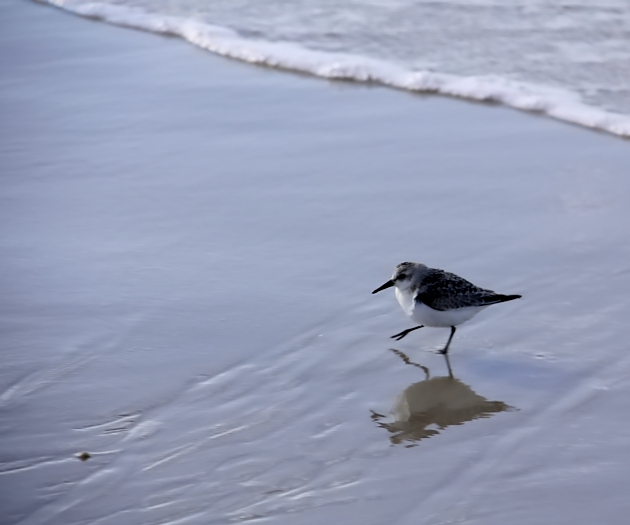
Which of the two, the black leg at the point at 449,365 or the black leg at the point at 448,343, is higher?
the black leg at the point at 448,343

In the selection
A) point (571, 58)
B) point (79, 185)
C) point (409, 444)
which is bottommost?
point (409, 444)

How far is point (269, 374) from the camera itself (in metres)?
4.91

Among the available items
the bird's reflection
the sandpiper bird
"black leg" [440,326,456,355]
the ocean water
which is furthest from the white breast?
the ocean water

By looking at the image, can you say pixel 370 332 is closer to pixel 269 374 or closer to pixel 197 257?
pixel 269 374

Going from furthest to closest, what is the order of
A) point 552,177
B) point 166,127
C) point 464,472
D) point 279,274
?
point 166,127, point 552,177, point 279,274, point 464,472

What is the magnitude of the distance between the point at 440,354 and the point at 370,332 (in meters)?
0.39

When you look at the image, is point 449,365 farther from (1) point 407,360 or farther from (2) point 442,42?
(2) point 442,42

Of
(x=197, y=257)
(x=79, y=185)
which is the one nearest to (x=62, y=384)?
(x=197, y=257)

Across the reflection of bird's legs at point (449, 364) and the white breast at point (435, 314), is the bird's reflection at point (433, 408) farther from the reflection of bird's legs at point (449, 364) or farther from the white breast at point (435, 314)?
the white breast at point (435, 314)

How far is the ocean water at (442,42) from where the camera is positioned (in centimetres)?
878

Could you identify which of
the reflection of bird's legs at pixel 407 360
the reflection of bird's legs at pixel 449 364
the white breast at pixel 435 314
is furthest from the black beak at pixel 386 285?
the reflection of bird's legs at pixel 449 364

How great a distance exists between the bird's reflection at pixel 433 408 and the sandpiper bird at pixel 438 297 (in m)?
0.31

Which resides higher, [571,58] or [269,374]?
[571,58]

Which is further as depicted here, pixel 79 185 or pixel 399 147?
pixel 399 147
